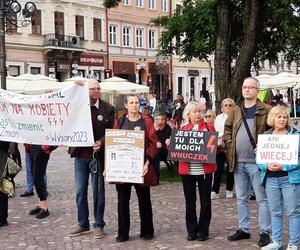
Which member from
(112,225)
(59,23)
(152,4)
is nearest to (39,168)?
(112,225)

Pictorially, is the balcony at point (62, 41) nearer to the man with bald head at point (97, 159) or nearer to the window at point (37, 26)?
the window at point (37, 26)

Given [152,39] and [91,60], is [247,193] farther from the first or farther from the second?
[152,39]

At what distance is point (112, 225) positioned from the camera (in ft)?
24.8

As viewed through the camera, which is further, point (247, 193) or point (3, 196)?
point (3, 196)

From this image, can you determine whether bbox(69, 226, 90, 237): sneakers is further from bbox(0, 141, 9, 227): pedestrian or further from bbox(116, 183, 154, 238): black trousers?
bbox(0, 141, 9, 227): pedestrian

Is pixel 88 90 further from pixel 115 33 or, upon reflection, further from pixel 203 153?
pixel 115 33

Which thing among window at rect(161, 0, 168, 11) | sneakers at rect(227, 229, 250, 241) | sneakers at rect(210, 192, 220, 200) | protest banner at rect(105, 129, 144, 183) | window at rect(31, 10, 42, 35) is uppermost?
window at rect(161, 0, 168, 11)

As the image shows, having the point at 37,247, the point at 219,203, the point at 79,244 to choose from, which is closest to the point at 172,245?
the point at 79,244

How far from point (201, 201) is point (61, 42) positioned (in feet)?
122

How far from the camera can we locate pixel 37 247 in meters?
6.52

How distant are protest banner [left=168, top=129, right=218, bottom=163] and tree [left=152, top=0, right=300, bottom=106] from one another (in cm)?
451

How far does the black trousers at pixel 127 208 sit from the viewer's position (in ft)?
21.6

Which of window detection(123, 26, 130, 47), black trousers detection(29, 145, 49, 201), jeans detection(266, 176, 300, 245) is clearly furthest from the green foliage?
window detection(123, 26, 130, 47)

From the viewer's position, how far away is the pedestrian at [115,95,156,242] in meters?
6.46
